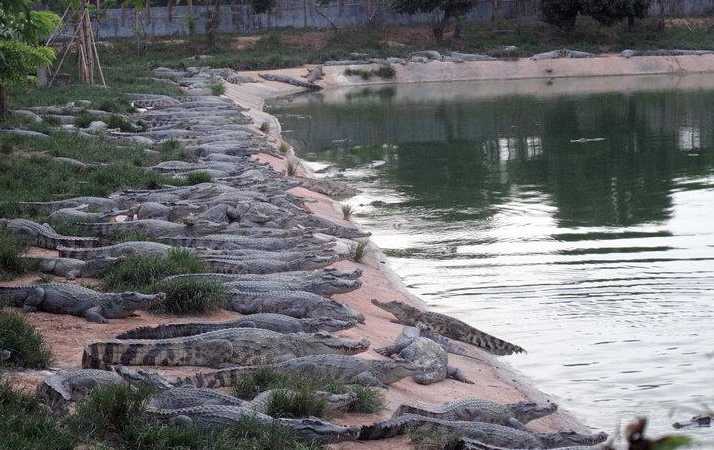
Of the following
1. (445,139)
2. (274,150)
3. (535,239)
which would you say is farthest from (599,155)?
(535,239)

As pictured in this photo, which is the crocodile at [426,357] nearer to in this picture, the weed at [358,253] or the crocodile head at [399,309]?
the crocodile head at [399,309]

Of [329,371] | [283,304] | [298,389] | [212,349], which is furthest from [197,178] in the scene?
[298,389]

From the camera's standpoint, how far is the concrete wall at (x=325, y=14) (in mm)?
59594

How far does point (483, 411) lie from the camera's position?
771 cm

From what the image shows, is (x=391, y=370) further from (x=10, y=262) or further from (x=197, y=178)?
(x=197, y=178)

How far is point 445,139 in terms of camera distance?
31.0m

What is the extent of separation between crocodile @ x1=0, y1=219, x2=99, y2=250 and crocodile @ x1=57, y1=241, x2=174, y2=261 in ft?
1.06

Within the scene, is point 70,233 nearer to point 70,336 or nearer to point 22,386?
point 70,336

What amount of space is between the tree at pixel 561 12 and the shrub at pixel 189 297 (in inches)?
1862

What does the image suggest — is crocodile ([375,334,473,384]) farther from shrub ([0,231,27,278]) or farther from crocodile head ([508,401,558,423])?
shrub ([0,231,27,278])

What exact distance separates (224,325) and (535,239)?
9124 mm

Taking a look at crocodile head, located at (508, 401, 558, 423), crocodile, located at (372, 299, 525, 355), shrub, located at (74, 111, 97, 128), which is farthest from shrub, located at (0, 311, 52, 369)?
shrub, located at (74, 111, 97, 128)

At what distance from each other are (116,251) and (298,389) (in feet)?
15.2

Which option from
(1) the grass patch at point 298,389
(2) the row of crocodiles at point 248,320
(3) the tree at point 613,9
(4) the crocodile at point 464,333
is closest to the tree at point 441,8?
(3) the tree at point 613,9
